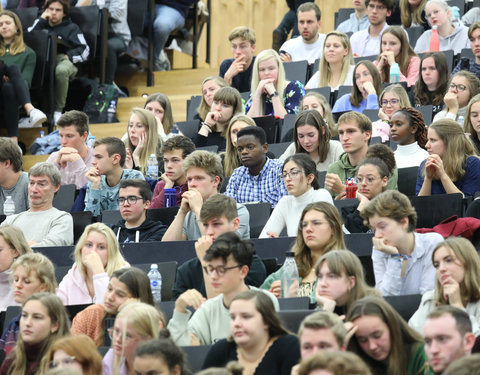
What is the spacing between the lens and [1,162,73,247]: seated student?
20.0 feet

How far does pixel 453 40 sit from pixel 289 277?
14.3 ft

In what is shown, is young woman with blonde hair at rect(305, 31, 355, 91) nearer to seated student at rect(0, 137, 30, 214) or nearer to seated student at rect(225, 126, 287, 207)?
seated student at rect(225, 126, 287, 207)

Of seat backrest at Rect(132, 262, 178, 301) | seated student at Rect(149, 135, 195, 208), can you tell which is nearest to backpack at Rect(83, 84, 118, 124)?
seated student at Rect(149, 135, 195, 208)

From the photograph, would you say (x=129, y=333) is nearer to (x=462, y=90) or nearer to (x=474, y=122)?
(x=474, y=122)

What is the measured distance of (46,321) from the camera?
4.54 m

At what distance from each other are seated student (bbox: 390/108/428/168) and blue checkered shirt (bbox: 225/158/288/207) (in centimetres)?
68

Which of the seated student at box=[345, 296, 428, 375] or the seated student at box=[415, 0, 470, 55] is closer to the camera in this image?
the seated student at box=[345, 296, 428, 375]

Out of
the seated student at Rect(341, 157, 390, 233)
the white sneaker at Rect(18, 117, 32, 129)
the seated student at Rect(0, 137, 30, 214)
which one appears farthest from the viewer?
the white sneaker at Rect(18, 117, 32, 129)

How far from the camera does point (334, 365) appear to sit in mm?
3357

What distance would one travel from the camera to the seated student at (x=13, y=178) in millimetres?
6668

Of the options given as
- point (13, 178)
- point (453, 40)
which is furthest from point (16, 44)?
→ point (453, 40)

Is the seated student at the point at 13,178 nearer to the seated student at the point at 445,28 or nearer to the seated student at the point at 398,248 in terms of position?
the seated student at the point at 398,248

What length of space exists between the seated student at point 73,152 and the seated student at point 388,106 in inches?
69.5

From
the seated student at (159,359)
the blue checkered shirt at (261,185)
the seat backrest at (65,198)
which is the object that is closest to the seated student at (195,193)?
the blue checkered shirt at (261,185)
